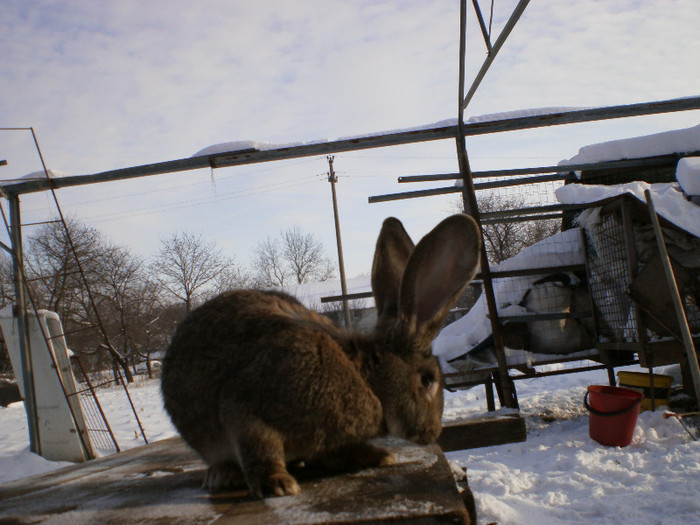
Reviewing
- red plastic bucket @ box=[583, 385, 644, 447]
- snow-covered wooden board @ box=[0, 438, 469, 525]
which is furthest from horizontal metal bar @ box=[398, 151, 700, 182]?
snow-covered wooden board @ box=[0, 438, 469, 525]

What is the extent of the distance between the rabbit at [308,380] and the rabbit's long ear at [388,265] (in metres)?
0.10

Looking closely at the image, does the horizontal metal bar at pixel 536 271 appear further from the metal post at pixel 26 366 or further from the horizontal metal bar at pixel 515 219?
the metal post at pixel 26 366

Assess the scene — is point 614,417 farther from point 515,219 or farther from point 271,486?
point 271,486

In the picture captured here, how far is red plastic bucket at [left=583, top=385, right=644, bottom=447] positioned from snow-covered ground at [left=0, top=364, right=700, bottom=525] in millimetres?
108

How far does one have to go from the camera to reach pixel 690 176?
19.1ft

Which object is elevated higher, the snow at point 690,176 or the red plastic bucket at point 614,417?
the snow at point 690,176

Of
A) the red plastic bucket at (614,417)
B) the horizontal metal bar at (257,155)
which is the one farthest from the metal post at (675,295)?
the horizontal metal bar at (257,155)

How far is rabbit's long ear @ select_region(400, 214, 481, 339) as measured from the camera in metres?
1.84

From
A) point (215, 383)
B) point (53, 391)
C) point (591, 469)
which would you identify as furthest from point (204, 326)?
point (53, 391)

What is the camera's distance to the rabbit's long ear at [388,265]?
225 centimetres

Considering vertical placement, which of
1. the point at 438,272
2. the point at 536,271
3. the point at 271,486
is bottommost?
the point at 536,271

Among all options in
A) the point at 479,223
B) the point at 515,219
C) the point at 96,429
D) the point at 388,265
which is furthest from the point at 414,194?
the point at 96,429

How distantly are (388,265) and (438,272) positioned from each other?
40 centimetres

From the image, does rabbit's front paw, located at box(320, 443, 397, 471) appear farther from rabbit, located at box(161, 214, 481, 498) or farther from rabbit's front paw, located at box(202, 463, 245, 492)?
rabbit's front paw, located at box(202, 463, 245, 492)
